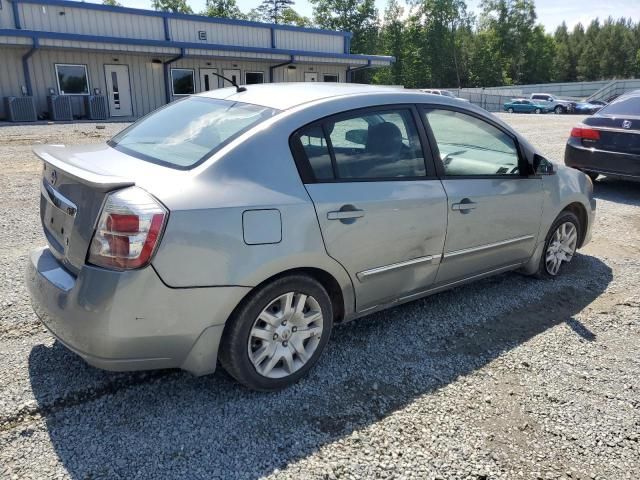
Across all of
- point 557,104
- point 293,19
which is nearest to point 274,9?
point 293,19

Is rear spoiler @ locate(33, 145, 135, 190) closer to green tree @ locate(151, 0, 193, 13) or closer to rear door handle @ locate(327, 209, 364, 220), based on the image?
rear door handle @ locate(327, 209, 364, 220)

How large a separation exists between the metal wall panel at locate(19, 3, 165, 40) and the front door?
2151cm

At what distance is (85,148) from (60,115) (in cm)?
1977

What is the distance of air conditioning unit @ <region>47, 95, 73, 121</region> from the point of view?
20297 mm

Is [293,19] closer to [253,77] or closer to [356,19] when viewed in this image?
[356,19]

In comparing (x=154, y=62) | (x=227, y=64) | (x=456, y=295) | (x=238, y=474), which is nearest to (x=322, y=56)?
(x=227, y=64)

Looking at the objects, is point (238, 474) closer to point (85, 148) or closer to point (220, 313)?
point (220, 313)

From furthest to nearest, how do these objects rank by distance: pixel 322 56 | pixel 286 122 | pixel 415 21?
pixel 415 21
pixel 322 56
pixel 286 122

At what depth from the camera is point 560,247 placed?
4742mm

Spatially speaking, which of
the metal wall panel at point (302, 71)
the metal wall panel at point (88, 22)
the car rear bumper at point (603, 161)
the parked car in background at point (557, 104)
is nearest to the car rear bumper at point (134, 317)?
the car rear bumper at point (603, 161)

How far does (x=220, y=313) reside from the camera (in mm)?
2609

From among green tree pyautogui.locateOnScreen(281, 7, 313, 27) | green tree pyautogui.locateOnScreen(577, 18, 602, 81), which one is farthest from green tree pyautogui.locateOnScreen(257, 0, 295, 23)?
green tree pyautogui.locateOnScreen(577, 18, 602, 81)

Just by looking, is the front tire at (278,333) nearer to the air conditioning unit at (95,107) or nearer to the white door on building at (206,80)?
the air conditioning unit at (95,107)

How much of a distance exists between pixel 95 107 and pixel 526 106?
112 ft
